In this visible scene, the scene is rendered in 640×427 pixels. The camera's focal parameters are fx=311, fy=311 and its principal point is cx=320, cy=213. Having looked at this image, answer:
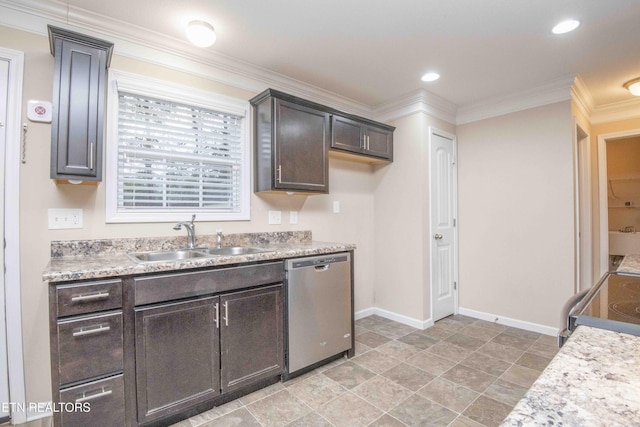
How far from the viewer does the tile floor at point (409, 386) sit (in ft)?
6.07

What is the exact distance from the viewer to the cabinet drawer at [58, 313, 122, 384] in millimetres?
1465

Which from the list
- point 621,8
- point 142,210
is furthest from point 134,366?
point 621,8

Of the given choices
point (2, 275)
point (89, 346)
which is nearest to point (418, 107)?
point (89, 346)

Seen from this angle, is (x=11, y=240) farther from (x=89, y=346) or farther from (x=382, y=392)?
(x=382, y=392)

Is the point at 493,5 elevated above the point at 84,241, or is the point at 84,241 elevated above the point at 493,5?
the point at 493,5

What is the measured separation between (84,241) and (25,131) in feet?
2.38

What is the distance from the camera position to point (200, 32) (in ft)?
6.64

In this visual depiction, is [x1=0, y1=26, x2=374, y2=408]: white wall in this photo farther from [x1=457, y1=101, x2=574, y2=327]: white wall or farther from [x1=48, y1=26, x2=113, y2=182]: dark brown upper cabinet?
[x1=457, y1=101, x2=574, y2=327]: white wall

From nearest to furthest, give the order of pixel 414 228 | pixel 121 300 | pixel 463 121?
pixel 121 300
pixel 414 228
pixel 463 121

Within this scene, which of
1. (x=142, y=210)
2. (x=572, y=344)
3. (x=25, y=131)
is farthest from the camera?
(x=142, y=210)

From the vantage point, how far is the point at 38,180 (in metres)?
1.88

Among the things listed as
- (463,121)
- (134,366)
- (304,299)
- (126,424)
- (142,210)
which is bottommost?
(126,424)

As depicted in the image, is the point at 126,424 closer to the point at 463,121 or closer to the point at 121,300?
the point at 121,300

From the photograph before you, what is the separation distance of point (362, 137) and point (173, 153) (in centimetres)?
183
